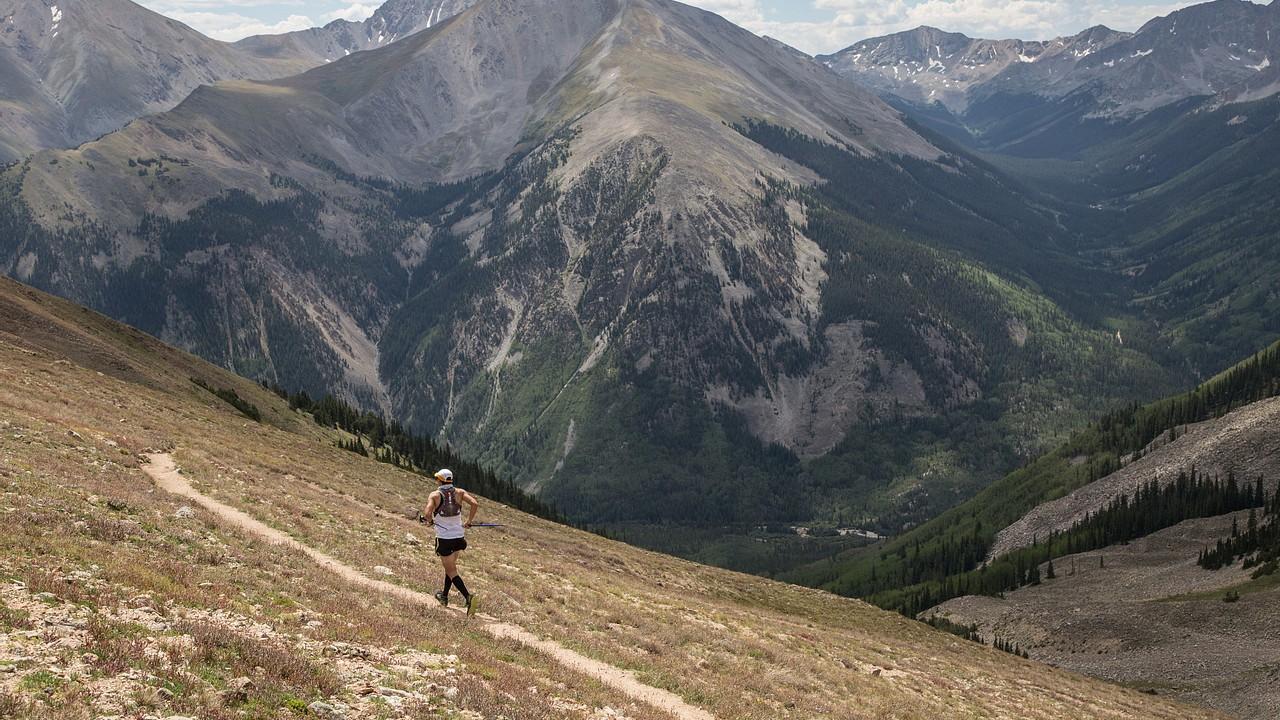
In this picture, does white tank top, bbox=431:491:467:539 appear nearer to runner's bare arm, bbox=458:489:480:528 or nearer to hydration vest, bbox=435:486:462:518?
hydration vest, bbox=435:486:462:518

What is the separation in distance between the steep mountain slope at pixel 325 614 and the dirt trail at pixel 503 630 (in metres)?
0.63

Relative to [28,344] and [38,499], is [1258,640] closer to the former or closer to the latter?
[38,499]

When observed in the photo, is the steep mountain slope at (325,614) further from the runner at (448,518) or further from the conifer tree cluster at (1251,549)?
the conifer tree cluster at (1251,549)

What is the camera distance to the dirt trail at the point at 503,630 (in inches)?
1139

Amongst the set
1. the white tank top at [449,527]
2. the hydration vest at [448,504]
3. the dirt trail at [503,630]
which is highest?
the hydration vest at [448,504]

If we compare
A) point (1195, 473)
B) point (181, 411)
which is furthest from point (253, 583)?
point (1195, 473)

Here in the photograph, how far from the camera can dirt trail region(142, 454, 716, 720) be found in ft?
94.9

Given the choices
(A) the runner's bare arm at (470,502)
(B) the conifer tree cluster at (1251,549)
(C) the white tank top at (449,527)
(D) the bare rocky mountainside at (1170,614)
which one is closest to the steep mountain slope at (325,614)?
(C) the white tank top at (449,527)

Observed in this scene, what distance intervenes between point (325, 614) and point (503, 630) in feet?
26.6

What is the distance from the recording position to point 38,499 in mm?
31875

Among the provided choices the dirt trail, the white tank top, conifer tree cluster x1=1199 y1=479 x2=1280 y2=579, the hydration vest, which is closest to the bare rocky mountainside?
conifer tree cluster x1=1199 y1=479 x2=1280 y2=579

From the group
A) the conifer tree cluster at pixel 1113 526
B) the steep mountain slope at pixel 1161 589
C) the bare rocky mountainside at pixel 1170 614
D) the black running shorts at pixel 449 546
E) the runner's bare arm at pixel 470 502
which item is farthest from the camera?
the conifer tree cluster at pixel 1113 526

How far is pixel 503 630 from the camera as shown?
1289 inches

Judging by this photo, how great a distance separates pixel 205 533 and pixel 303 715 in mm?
19945
